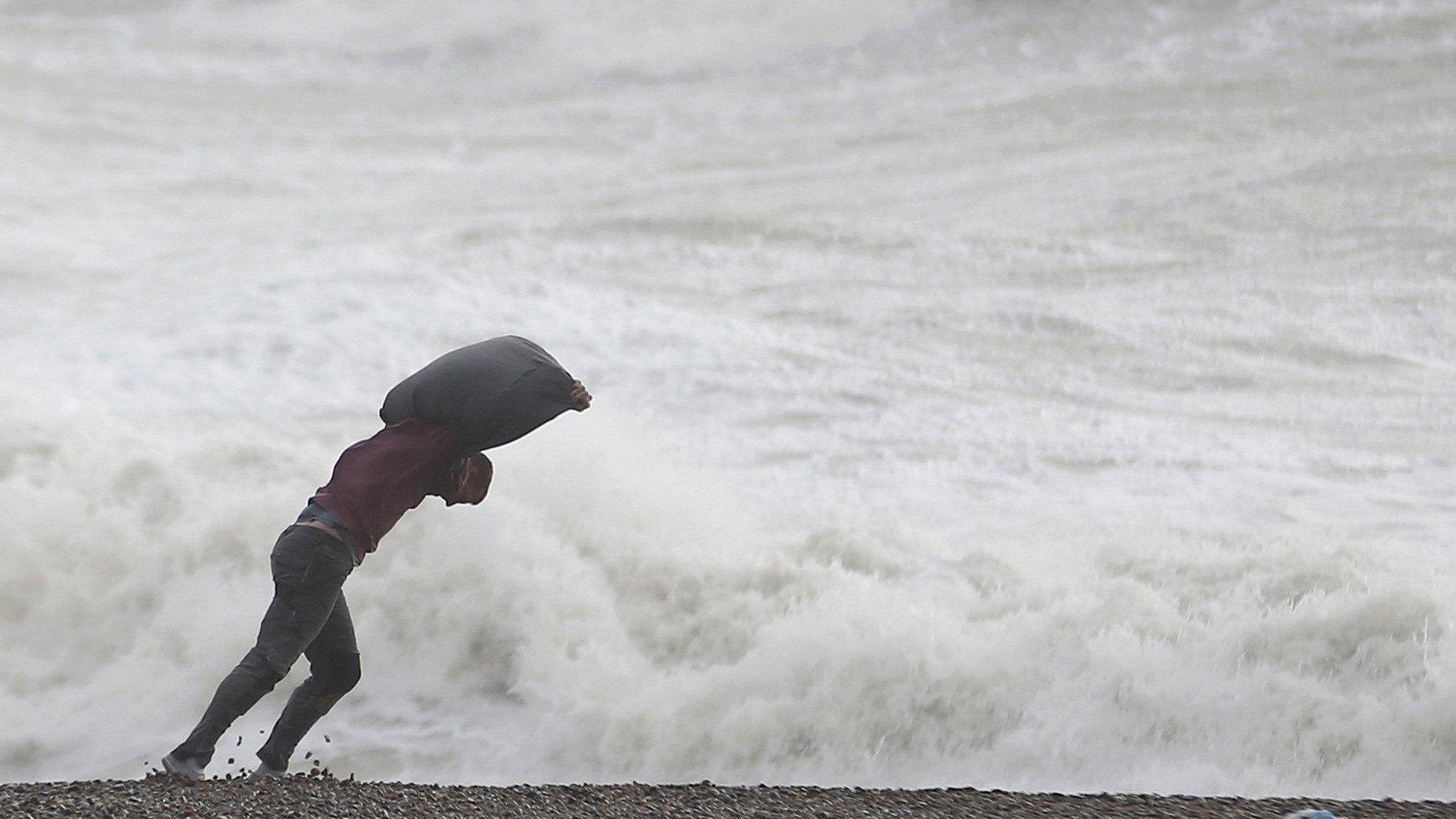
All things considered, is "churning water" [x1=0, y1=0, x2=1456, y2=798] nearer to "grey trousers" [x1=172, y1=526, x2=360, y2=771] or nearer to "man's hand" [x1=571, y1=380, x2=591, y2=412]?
"grey trousers" [x1=172, y1=526, x2=360, y2=771]

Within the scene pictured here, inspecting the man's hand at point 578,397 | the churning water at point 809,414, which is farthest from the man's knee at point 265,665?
the churning water at point 809,414

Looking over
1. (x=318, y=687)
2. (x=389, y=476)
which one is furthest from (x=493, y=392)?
(x=318, y=687)

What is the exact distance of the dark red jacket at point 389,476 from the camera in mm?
4672

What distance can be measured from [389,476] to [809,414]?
22.8 feet

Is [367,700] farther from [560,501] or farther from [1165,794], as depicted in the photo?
[1165,794]

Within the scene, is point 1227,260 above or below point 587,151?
below

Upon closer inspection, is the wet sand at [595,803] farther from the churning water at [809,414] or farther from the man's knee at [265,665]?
the churning water at [809,414]

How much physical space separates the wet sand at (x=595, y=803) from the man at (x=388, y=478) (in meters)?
0.28

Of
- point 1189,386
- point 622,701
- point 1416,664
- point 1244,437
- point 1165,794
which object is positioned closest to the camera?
point 1165,794

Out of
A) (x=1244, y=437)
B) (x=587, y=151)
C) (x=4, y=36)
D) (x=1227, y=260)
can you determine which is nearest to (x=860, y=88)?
(x=587, y=151)

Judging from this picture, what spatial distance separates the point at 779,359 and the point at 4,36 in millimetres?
24832

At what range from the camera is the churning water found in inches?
255

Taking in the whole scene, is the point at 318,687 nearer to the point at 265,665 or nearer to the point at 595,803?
the point at 265,665

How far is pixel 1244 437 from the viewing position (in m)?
10.6
